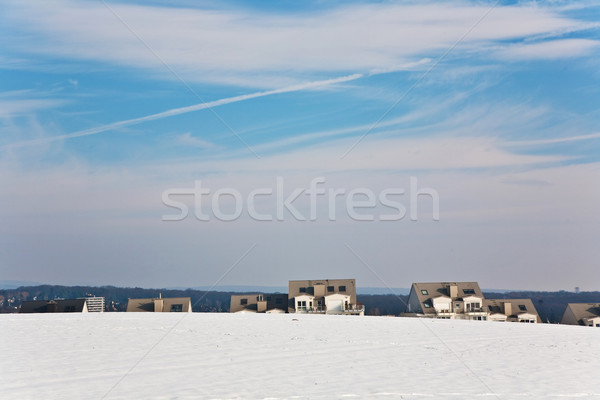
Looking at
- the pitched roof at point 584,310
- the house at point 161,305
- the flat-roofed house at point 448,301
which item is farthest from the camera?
the house at point 161,305

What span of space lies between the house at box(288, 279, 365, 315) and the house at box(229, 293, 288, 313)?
4.01 feet

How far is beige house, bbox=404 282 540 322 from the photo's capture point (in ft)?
185

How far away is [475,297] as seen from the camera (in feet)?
188

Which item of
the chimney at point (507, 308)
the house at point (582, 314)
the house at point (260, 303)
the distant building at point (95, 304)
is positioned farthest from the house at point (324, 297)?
the distant building at point (95, 304)

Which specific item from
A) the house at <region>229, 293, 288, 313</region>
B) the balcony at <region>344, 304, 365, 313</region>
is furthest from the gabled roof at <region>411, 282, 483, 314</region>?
the house at <region>229, 293, 288, 313</region>

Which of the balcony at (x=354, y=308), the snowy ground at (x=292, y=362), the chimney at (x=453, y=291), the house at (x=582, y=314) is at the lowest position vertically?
the house at (x=582, y=314)

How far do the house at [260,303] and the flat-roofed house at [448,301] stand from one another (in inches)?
480

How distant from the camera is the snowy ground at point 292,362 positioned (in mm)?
14344

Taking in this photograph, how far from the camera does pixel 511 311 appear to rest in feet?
189

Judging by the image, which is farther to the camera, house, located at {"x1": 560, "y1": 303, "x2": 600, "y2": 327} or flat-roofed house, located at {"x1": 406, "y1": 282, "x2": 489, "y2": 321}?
flat-roofed house, located at {"x1": 406, "y1": 282, "x2": 489, "y2": 321}

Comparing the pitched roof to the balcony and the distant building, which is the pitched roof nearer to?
the balcony

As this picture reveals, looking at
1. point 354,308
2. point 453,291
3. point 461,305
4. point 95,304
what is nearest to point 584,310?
point 461,305

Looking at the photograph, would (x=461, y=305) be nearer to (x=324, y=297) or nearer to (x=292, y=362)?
(x=324, y=297)

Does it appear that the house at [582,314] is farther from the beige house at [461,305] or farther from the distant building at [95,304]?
the distant building at [95,304]
